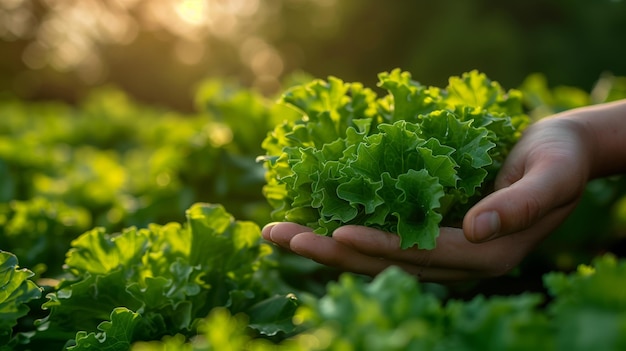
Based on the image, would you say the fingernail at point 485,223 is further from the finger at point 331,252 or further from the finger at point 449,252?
the finger at point 331,252

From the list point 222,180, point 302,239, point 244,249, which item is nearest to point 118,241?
point 244,249

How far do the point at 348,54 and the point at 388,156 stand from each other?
29.0 ft

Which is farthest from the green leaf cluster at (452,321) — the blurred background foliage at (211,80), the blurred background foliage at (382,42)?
the blurred background foliage at (382,42)

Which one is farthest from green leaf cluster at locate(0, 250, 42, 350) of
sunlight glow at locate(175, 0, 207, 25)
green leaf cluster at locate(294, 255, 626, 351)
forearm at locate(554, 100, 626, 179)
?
sunlight glow at locate(175, 0, 207, 25)

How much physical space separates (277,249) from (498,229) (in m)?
1.48

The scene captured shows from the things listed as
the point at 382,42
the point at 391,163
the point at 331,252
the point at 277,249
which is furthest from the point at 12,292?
the point at 382,42

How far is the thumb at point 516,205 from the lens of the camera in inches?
69.7

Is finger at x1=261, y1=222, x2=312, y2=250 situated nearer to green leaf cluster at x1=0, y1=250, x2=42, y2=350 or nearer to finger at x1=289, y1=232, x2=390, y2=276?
finger at x1=289, y1=232, x2=390, y2=276

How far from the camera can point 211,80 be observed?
14.9ft

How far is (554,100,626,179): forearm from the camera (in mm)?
2459

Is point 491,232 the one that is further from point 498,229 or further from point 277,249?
point 277,249

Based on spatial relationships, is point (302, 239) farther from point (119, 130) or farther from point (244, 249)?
point (119, 130)

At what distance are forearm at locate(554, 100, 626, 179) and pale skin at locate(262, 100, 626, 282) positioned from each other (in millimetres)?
46

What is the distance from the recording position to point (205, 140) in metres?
3.53
